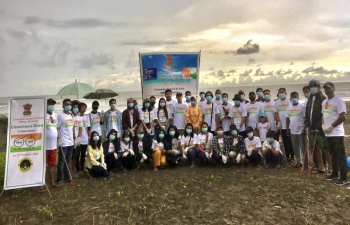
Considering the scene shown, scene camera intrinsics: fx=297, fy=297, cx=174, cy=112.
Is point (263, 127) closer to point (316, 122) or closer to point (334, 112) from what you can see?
point (316, 122)

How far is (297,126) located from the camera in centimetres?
701

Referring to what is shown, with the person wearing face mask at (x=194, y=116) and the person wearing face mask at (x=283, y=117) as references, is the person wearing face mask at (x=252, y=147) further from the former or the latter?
the person wearing face mask at (x=194, y=116)

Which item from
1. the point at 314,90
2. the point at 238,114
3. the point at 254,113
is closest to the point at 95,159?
the point at 238,114

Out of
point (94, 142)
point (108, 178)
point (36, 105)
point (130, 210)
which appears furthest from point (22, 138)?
point (130, 210)

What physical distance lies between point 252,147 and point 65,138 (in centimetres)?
444

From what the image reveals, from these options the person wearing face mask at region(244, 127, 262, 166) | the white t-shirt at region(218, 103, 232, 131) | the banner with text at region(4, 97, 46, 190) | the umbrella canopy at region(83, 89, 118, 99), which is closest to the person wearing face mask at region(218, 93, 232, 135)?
the white t-shirt at region(218, 103, 232, 131)

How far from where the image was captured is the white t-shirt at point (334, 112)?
18.8 ft

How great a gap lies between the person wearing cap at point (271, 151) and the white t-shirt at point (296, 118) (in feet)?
1.63

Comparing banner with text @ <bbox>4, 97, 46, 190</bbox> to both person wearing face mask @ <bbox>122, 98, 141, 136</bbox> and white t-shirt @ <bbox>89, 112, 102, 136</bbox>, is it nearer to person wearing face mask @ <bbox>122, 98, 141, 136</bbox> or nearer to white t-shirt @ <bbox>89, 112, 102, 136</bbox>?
white t-shirt @ <bbox>89, 112, 102, 136</bbox>

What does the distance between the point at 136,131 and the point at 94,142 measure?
135cm

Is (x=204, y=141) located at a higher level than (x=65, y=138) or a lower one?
lower

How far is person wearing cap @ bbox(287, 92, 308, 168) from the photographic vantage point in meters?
7.02

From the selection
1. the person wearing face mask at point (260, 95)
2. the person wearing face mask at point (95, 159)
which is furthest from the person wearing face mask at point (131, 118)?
the person wearing face mask at point (260, 95)

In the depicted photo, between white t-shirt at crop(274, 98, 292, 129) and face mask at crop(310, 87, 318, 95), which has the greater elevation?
face mask at crop(310, 87, 318, 95)
